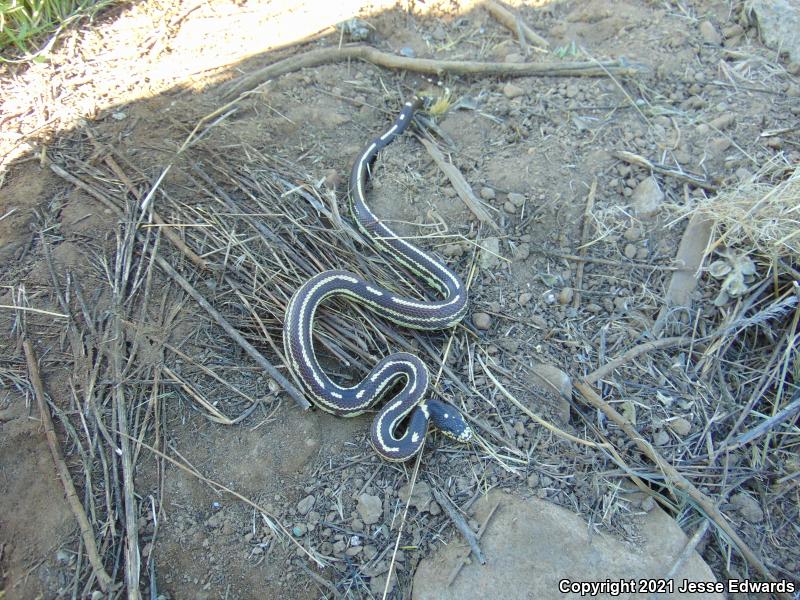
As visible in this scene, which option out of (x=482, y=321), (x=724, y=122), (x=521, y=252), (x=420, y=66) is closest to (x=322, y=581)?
(x=482, y=321)

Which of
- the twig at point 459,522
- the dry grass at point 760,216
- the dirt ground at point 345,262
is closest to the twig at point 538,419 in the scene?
the dirt ground at point 345,262

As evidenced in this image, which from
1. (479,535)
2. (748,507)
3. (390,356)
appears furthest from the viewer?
(390,356)

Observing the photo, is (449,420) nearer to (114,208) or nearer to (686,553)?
(686,553)

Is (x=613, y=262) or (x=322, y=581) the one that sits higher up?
(x=613, y=262)

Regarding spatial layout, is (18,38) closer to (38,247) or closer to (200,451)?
(38,247)

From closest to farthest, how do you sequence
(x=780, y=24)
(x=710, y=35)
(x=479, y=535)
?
(x=479, y=535), (x=780, y=24), (x=710, y=35)

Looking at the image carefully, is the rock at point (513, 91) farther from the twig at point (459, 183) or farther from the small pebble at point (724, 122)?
the small pebble at point (724, 122)
